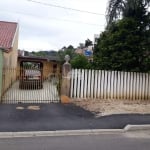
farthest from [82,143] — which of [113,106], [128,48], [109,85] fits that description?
[128,48]

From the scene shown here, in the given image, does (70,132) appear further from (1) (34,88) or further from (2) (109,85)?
(1) (34,88)

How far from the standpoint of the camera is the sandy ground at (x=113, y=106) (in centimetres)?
1511

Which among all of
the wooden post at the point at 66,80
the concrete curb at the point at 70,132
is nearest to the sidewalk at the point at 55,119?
the concrete curb at the point at 70,132

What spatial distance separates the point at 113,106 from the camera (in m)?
16.5

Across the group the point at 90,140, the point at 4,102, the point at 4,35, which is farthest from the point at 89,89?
the point at 4,35

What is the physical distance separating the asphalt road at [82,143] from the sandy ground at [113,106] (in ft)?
12.1

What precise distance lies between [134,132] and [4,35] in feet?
66.6

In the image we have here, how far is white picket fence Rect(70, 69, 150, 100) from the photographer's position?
18.9 meters

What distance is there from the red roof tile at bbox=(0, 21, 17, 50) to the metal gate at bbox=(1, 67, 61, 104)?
14.5 ft

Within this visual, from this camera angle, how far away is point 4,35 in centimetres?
2980

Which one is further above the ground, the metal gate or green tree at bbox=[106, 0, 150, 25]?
green tree at bbox=[106, 0, 150, 25]

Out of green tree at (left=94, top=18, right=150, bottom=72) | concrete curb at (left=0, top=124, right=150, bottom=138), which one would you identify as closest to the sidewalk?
concrete curb at (left=0, top=124, right=150, bottom=138)

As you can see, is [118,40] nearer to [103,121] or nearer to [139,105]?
[139,105]

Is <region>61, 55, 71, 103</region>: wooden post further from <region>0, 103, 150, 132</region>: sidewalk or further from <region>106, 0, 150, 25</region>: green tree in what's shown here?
<region>106, 0, 150, 25</region>: green tree
